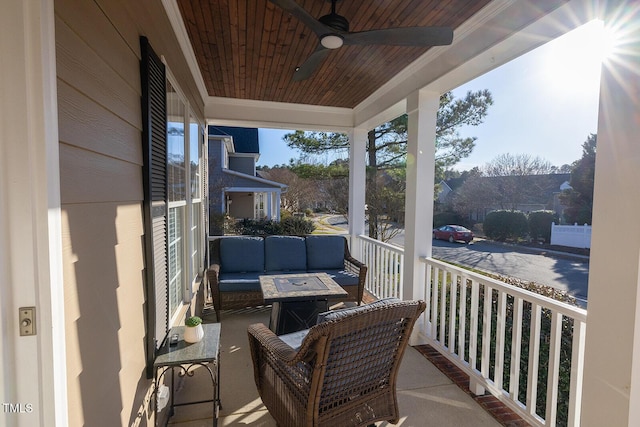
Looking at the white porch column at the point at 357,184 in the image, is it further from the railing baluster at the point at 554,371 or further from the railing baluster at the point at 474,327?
the railing baluster at the point at 554,371

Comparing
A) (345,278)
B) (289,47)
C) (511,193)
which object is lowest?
(345,278)

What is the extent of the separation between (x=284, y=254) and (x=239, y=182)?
23.4ft

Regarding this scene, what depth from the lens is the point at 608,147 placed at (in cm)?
157

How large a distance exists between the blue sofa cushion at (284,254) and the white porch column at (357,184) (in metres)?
1.15

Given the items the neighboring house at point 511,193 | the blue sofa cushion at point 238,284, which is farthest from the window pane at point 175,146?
the neighboring house at point 511,193

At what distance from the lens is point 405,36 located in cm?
220

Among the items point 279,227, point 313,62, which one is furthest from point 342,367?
point 279,227

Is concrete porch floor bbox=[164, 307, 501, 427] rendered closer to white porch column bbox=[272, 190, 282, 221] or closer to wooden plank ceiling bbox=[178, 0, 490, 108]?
wooden plank ceiling bbox=[178, 0, 490, 108]

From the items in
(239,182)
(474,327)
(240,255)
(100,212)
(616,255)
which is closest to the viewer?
(100,212)

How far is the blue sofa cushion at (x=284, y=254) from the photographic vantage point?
15.4 feet

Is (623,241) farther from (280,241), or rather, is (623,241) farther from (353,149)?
(353,149)

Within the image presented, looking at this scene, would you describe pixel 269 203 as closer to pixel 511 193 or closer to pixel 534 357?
pixel 511 193

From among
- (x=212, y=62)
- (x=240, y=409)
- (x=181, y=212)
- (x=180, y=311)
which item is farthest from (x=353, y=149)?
(x=240, y=409)

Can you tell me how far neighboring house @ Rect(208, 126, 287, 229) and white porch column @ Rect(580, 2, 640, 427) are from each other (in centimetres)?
959
